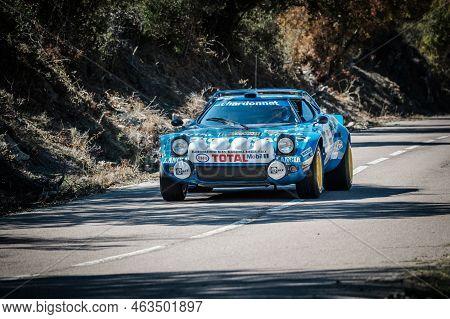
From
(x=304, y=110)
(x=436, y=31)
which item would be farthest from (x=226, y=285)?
(x=436, y=31)

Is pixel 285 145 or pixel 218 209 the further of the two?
pixel 285 145

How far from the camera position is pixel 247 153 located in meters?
12.9

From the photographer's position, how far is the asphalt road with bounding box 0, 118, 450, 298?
722cm

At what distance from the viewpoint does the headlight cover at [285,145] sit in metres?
12.9

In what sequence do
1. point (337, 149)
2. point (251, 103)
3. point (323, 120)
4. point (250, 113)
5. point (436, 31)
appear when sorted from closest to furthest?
point (323, 120), point (250, 113), point (251, 103), point (337, 149), point (436, 31)

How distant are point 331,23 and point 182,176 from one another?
95.5 ft

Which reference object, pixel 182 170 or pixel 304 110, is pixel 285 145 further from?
pixel 304 110

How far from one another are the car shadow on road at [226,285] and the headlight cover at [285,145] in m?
5.26

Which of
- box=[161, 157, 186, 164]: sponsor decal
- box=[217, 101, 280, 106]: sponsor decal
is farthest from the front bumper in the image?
box=[217, 101, 280, 106]: sponsor decal

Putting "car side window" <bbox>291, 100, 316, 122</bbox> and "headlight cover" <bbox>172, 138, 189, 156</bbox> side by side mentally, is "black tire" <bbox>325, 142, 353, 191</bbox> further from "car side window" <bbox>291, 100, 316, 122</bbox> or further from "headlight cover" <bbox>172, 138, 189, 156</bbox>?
"headlight cover" <bbox>172, 138, 189, 156</bbox>

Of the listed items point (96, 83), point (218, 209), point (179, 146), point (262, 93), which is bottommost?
point (218, 209)

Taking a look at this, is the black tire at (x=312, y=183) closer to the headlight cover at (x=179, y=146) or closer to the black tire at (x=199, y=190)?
the headlight cover at (x=179, y=146)

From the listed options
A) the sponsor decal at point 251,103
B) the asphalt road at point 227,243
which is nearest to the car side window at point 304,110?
the sponsor decal at point 251,103

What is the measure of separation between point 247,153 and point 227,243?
3.72 meters
